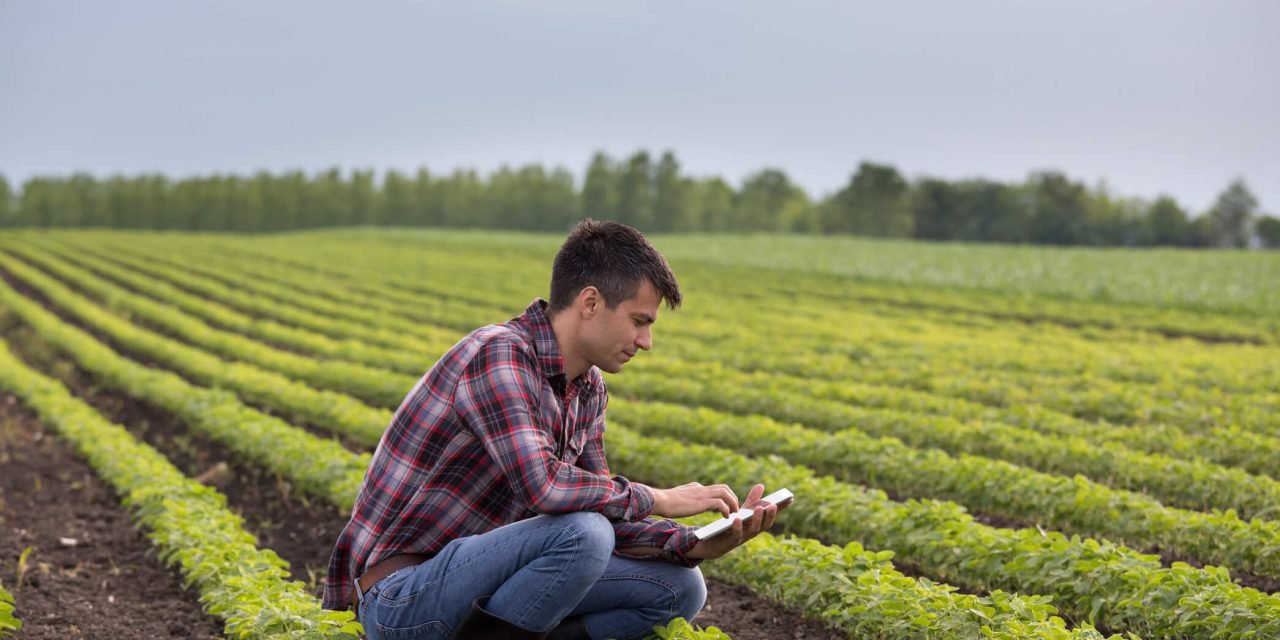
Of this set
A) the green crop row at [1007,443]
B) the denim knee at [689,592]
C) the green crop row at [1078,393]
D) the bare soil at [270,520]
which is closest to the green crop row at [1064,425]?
the green crop row at [1007,443]

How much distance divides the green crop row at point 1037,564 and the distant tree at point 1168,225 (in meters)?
74.6

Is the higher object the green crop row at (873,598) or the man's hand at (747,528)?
the man's hand at (747,528)

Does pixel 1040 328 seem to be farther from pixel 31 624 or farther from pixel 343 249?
pixel 343 249

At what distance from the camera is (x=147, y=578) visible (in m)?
6.94

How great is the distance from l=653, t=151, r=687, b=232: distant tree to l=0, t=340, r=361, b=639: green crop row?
82.6 m

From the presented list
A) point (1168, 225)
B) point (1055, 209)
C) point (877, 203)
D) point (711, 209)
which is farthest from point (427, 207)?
point (1168, 225)

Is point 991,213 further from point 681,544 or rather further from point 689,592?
point 681,544

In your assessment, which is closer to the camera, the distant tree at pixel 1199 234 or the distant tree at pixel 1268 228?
the distant tree at pixel 1199 234

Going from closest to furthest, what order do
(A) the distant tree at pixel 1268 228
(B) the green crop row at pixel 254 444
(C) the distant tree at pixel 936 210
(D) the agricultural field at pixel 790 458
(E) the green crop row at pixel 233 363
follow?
(D) the agricultural field at pixel 790 458, (B) the green crop row at pixel 254 444, (E) the green crop row at pixel 233 363, (A) the distant tree at pixel 1268 228, (C) the distant tree at pixel 936 210

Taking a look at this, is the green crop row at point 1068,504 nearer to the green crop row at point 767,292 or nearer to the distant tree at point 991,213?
the green crop row at point 767,292

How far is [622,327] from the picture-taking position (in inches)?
154

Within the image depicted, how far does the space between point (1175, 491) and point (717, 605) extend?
4353 millimetres

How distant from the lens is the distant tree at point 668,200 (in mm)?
93438

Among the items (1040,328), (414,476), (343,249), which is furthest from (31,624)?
(343,249)
